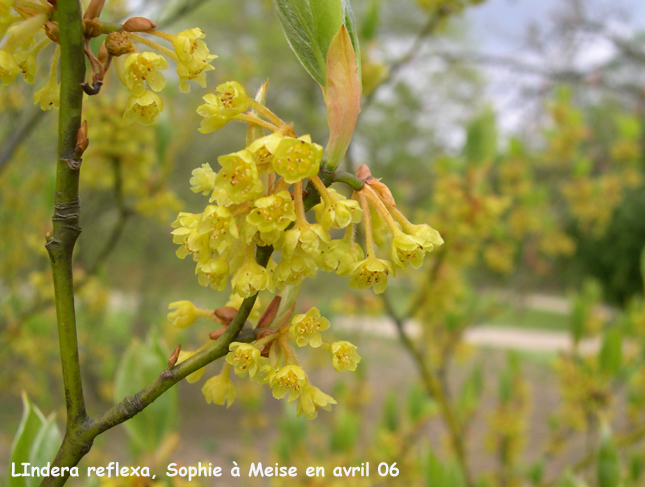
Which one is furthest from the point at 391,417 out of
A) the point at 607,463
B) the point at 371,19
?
the point at 371,19

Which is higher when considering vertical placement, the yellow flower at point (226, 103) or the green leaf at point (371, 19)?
the green leaf at point (371, 19)

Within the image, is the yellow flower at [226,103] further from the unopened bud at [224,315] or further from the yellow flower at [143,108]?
the unopened bud at [224,315]

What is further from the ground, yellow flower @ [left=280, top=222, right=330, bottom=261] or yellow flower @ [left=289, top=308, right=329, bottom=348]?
yellow flower @ [left=280, top=222, right=330, bottom=261]

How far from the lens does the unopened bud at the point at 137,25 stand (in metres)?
0.50

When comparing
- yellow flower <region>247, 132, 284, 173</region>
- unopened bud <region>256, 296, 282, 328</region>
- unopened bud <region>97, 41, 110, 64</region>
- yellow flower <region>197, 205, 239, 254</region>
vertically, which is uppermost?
unopened bud <region>97, 41, 110, 64</region>

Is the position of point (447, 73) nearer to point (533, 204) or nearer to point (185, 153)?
point (185, 153)

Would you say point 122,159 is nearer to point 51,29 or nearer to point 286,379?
point 51,29

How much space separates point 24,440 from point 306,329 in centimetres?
55

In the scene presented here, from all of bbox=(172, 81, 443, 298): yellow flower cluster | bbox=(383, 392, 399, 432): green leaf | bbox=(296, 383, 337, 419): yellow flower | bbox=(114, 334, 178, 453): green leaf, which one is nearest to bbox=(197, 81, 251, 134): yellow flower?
bbox=(172, 81, 443, 298): yellow flower cluster

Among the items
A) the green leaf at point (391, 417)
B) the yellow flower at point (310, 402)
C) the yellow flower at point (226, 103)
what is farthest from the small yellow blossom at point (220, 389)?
the green leaf at point (391, 417)

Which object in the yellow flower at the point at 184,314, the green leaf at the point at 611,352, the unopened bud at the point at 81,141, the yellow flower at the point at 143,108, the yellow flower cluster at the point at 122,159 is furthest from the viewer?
the green leaf at the point at 611,352

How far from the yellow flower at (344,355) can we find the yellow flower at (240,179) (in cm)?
21

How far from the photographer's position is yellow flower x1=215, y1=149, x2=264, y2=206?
465 mm

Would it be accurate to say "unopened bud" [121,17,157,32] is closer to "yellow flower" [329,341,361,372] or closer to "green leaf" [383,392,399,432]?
"yellow flower" [329,341,361,372]
